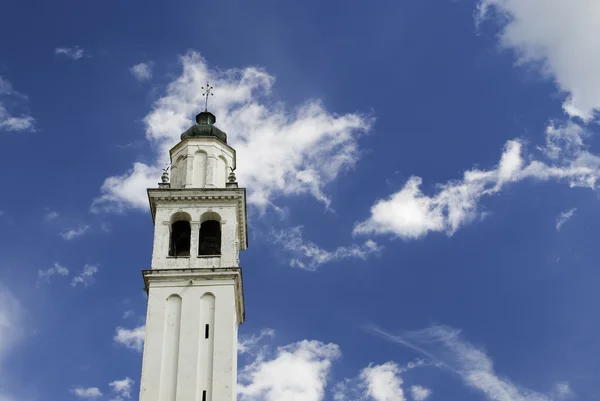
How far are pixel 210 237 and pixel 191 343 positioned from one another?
8.39 meters

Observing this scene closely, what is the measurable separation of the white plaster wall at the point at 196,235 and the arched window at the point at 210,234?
0.39 m

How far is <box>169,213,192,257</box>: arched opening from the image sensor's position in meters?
52.5

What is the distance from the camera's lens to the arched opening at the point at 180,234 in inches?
2068

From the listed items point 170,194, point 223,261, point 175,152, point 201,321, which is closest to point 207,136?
point 175,152

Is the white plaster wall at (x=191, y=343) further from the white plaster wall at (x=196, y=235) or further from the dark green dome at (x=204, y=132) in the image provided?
the dark green dome at (x=204, y=132)

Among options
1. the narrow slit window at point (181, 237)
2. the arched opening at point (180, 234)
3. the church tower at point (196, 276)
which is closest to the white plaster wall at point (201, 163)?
the church tower at point (196, 276)

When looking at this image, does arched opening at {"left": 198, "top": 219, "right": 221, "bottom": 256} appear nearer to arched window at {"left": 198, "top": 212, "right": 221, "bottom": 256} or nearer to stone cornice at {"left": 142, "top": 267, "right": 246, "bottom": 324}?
arched window at {"left": 198, "top": 212, "right": 221, "bottom": 256}

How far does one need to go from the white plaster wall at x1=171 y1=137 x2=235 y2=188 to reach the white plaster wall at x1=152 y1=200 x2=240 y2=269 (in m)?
1.84

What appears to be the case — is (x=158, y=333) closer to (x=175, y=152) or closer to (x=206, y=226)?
(x=206, y=226)

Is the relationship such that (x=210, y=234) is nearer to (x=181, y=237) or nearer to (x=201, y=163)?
(x=181, y=237)

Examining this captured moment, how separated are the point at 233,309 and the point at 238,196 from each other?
779 centimetres

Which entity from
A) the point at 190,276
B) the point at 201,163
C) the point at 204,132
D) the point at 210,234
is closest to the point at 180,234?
the point at 210,234

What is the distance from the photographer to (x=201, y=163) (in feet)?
183

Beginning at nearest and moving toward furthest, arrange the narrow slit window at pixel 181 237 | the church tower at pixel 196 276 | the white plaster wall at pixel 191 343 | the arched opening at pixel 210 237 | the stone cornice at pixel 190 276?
the white plaster wall at pixel 191 343
the church tower at pixel 196 276
the stone cornice at pixel 190 276
the arched opening at pixel 210 237
the narrow slit window at pixel 181 237
